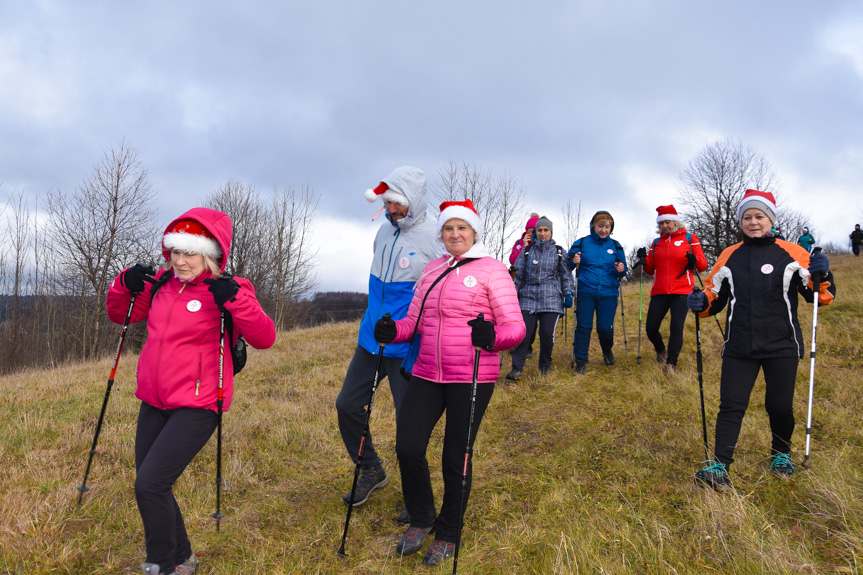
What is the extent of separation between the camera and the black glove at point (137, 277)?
3045 millimetres

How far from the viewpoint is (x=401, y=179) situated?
11.5 feet

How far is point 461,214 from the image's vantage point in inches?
127

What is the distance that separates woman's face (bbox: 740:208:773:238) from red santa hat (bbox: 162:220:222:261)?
407 centimetres

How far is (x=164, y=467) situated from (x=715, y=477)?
3709 millimetres

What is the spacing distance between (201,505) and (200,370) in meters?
1.56

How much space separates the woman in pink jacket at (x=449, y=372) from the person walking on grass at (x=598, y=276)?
4.48 metres

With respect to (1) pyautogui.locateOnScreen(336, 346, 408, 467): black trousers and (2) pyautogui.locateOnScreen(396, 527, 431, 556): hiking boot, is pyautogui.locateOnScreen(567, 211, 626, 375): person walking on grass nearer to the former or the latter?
(1) pyautogui.locateOnScreen(336, 346, 408, 467): black trousers

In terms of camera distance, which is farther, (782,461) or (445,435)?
(782,461)

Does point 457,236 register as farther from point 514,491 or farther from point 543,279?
point 543,279

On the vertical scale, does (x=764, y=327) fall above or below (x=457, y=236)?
below

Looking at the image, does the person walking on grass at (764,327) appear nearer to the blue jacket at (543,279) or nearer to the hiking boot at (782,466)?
the hiking boot at (782,466)

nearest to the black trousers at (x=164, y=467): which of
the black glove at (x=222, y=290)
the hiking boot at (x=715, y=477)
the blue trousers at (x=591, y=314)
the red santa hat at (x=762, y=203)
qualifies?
the black glove at (x=222, y=290)

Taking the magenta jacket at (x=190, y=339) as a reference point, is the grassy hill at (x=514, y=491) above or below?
below

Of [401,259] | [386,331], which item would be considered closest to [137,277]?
[386,331]
